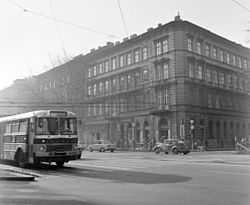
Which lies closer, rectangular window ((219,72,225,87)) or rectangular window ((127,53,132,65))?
rectangular window ((219,72,225,87))

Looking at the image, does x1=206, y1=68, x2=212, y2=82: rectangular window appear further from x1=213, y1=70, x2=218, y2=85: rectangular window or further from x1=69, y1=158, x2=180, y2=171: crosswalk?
x1=69, y1=158, x2=180, y2=171: crosswalk

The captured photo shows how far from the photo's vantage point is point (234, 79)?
2459 inches

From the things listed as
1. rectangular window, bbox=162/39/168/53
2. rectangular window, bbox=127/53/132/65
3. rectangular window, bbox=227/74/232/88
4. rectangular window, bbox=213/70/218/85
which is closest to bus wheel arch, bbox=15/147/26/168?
rectangular window, bbox=162/39/168/53

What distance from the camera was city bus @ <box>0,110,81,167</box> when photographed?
17062mm

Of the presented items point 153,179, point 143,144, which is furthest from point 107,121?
point 153,179

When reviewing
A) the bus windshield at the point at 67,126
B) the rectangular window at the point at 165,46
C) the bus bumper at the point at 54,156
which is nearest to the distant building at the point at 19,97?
the rectangular window at the point at 165,46

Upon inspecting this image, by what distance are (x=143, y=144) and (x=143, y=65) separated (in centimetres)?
1171

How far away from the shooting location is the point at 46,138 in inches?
675

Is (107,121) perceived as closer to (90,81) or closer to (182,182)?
(90,81)

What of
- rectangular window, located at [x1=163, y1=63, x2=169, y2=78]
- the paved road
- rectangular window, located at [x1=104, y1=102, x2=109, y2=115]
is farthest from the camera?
rectangular window, located at [x1=104, y1=102, x2=109, y2=115]

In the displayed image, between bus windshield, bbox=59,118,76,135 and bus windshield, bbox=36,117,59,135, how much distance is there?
0.86 feet

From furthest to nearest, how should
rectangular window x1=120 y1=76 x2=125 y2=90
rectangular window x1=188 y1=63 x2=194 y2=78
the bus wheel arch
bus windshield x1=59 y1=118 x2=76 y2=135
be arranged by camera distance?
rectangular window x1=120 y1=76 x2=125 y2=90
rectangular window x1=188 y1=63 x2=194 y2=78
the bus wheel arch
bus windshield x1=59 y1=118 x2=76 y2=135

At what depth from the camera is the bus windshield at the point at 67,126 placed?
17.7m

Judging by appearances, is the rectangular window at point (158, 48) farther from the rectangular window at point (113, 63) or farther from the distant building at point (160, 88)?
the rectangular window at point (113, 63)
